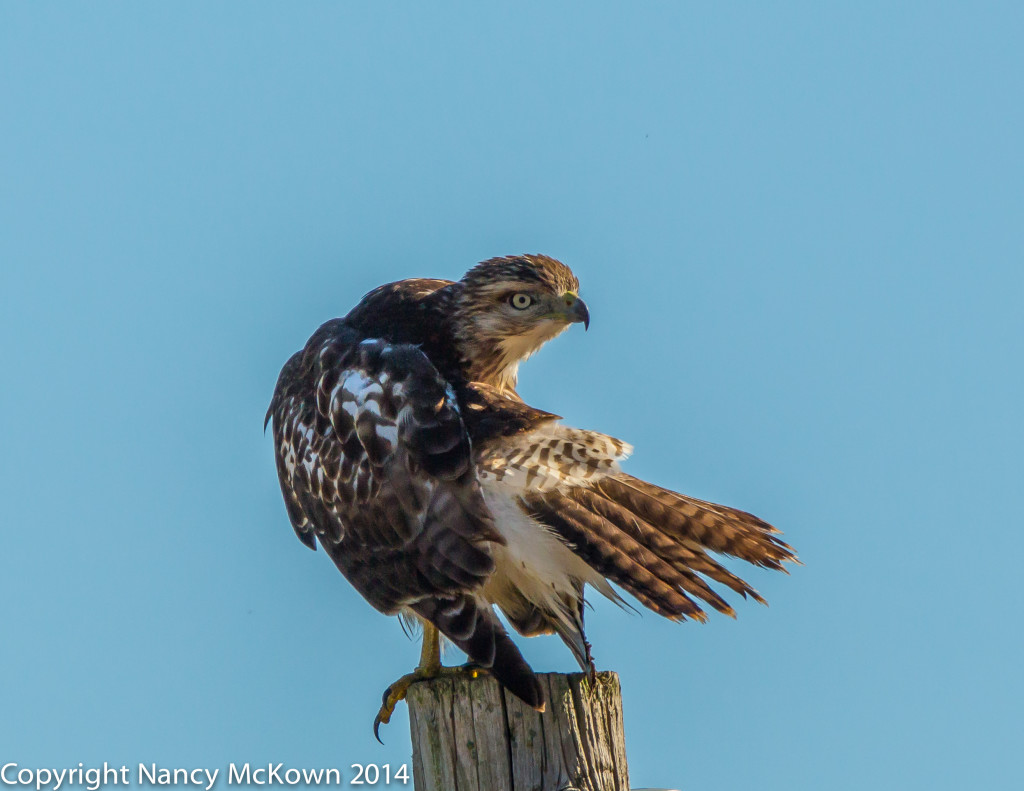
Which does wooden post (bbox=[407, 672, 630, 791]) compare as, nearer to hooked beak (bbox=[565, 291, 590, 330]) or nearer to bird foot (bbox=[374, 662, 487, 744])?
bird foot (bbox=[374, 662, 487, 744])

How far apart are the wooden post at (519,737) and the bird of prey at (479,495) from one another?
0.09 m

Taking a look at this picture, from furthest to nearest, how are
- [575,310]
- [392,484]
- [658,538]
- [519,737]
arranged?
1. [575,310]
2. [392,484]
3. [658,538]
4. [519,737]

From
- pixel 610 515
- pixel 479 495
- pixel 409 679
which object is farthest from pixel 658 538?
pixel 409 679

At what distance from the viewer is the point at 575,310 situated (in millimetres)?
6043

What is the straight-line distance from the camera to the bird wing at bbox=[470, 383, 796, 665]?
4.70 metres

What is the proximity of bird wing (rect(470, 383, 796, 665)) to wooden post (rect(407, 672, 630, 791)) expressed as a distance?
480 mm

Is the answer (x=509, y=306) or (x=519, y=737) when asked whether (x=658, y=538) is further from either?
(x=509, y=306)

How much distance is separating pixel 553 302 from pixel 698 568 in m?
1.78

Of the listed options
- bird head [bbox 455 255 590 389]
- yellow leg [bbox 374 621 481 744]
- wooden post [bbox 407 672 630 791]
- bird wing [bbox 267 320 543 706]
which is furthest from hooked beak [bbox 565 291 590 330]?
wooden post [bbox 407 672 630 791]

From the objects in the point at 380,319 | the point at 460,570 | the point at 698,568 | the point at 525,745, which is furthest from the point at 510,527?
the point at 380,319

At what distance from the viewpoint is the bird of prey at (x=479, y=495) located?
15.8ft

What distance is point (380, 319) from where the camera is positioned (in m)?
6.18

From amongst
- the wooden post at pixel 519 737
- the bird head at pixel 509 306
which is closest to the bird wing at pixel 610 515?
the wooden post at pixel 519 737

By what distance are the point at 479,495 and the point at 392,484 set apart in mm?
427
